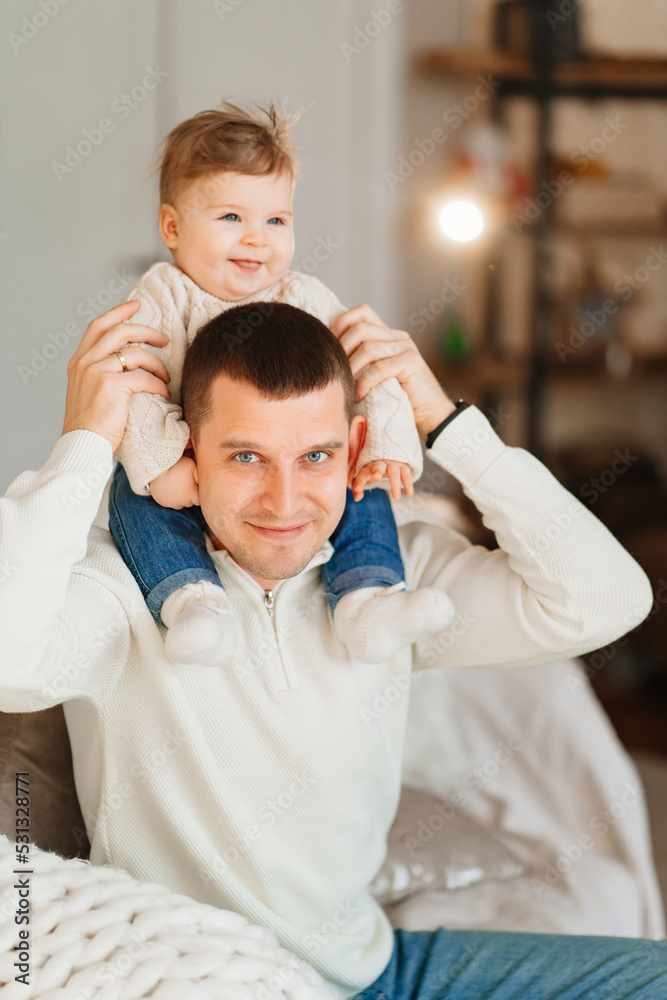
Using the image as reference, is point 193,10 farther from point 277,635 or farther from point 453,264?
point 277,635

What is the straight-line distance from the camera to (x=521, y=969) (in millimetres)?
1049

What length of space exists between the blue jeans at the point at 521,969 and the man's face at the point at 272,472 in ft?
1.61

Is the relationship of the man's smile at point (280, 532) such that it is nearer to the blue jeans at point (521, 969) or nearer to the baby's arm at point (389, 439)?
the baby's arm at point (389, 439)

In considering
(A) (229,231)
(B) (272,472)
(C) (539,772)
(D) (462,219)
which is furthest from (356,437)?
(D) (462,219)

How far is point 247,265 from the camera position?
101 cm

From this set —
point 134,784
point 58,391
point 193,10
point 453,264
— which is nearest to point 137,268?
point 193,10

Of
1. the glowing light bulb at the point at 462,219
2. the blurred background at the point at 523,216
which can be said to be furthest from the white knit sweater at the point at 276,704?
the glowing light bulb at the point at 462,219

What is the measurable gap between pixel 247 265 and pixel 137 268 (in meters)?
1.56

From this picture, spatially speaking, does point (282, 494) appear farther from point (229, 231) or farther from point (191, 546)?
point (229, 231)

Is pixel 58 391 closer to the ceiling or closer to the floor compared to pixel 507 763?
closer to the ceiling

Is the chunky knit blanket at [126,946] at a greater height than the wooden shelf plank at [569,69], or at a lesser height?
lesser

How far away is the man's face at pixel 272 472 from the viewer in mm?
916

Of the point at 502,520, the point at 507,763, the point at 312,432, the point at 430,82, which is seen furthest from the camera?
the point at 430,82

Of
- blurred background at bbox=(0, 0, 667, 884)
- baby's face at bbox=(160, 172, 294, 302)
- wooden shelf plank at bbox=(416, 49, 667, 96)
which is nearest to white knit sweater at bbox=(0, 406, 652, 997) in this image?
baby's face at bbox=(160, 172, 294, 302)
